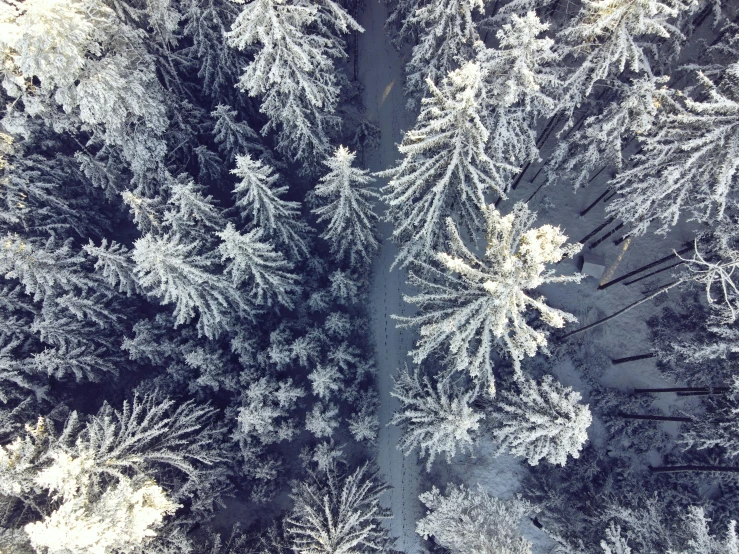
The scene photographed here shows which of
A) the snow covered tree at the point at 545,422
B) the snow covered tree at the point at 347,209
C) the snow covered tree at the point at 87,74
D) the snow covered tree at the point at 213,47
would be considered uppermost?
the snow covered tree at the point at 213,47

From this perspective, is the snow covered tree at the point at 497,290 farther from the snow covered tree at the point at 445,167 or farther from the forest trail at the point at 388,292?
the forest trail at the point at 388,292

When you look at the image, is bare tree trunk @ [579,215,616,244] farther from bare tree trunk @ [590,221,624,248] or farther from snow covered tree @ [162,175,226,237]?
snow covered tree @ [162,175,226,237]

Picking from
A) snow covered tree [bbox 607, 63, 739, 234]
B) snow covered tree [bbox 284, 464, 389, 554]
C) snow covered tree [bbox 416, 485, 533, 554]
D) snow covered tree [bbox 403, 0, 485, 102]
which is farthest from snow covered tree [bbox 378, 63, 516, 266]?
snow covered tree [bbox 416, 485, 533, 554]

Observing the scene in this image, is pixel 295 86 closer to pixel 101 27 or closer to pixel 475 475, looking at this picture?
pixel 101 27

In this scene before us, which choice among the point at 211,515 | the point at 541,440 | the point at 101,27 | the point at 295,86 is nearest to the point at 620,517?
the point at 541,440

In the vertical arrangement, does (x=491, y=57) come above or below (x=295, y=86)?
below

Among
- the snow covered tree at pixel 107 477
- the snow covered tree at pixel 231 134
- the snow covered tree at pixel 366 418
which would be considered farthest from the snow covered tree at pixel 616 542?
the snow covered tree at pixel 231 134
